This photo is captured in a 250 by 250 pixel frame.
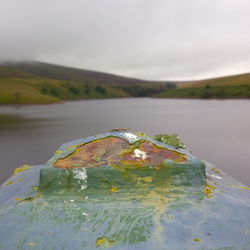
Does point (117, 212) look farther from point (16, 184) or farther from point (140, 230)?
point (16, 184)

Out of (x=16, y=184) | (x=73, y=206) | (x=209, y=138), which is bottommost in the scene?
(x=209, y=138)

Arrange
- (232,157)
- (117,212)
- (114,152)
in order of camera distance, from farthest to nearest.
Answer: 1. (232,157)
2. (114,152)
3. (117,212)

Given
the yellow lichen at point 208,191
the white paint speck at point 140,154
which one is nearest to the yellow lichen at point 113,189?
the white paint speck at point 140,154

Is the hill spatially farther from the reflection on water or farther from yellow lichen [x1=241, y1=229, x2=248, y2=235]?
yellow lichen [x1=241, y1=229, x2=248, y2=235]

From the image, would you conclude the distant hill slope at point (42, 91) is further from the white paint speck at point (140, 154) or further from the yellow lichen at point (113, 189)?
the yellow lichen at point (113, 189)

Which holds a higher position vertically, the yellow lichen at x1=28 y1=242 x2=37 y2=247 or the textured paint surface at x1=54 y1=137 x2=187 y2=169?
the textured paint surface at x1=54 y1=137 x2=187 y2=169

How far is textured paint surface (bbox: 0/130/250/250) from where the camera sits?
13.5ft

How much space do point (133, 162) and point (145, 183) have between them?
0.56 m

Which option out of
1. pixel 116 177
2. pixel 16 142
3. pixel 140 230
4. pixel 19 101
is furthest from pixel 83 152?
pixel 19 101

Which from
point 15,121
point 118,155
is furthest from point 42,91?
point 118,155

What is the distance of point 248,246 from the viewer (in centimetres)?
397

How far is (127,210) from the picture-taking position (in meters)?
4.75

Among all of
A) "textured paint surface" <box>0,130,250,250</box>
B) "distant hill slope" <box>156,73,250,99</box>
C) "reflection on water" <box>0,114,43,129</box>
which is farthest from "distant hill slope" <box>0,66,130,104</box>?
"textured paint surface" <box>0,130,250,250</box>

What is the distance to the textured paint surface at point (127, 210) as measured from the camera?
13.5 feet
